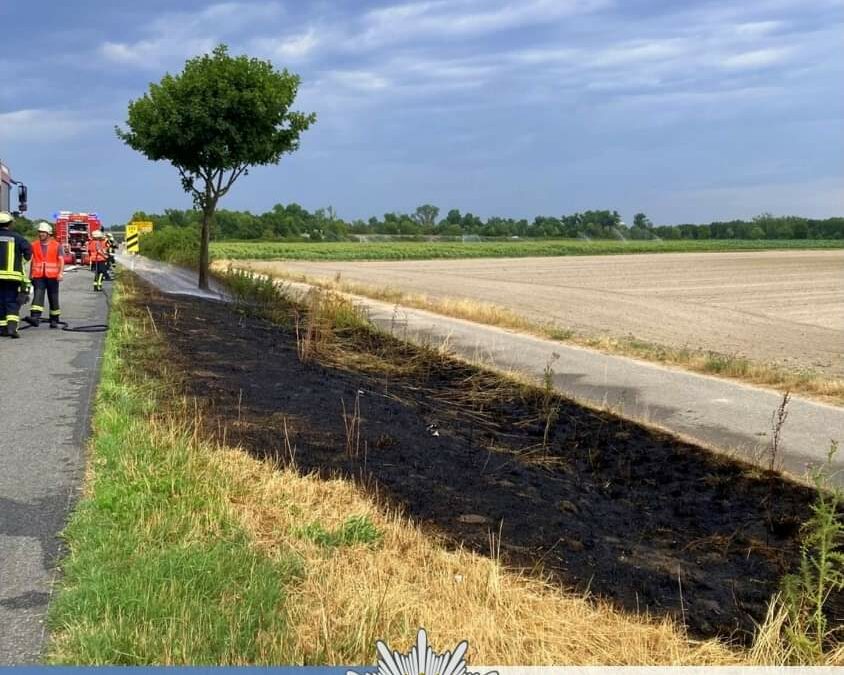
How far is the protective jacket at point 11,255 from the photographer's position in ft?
41.5

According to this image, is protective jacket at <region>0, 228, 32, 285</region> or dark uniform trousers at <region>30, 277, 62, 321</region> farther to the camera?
dark uniform trousers at <region>30, 277, 62, 321</region>

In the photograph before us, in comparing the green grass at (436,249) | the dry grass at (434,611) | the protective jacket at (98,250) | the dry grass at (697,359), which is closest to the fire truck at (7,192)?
the protective jacket at (98,250)

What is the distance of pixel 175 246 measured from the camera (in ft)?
129

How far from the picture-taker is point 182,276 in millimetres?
29641

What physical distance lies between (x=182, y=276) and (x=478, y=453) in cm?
2354

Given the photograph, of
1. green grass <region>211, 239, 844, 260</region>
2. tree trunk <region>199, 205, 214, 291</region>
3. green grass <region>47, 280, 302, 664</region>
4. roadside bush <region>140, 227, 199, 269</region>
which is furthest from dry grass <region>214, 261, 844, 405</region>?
green grass <region>211, 239, 844, 260</region>

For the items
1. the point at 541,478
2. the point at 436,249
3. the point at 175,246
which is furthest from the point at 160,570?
the point at 436,249

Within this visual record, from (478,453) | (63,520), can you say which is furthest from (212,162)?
(63,520)

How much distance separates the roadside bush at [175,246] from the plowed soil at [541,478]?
22.8 meters

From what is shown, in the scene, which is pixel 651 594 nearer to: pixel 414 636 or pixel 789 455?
pixel 414 636

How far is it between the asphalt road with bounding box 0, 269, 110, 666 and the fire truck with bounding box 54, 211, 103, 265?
98.4 feet

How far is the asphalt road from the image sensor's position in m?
3.75

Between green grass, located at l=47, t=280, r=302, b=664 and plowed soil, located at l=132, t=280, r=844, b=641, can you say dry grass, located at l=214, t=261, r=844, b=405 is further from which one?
green grass, located at l=47, t=280, r=302, b=664

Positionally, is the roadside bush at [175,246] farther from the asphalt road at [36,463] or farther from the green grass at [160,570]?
the green grass at [160,570]
